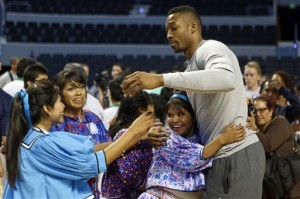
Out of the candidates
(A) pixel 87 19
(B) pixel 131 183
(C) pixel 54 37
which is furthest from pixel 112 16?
(B) pixel 131 183

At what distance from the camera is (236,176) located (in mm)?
3473

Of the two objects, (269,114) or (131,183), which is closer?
(131,183)

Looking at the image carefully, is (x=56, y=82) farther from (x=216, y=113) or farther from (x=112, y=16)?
(x=112, y=16)

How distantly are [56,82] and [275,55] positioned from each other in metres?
16.5

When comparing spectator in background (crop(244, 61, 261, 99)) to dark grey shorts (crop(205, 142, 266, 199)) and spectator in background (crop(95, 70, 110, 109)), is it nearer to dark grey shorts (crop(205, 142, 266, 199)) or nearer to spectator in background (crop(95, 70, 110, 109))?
spectator in background (crop(95, 70, 110, 109))

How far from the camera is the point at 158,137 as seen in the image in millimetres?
3430

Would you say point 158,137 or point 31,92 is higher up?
point 31,92

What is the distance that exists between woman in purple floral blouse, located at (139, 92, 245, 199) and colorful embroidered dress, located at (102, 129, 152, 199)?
18 centimetres

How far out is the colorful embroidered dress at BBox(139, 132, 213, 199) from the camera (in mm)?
3463

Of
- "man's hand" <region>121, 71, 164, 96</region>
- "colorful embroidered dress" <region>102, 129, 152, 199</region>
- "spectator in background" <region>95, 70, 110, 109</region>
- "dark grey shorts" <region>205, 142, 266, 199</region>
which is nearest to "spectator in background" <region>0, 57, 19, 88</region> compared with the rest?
"spectator in background" <region>95, 70, 110, 109</region>

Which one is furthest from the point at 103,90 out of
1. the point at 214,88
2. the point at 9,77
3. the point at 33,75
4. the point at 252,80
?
the point at 214,88

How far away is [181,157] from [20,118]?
2.60 feet

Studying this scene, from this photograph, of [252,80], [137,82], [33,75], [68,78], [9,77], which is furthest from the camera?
[9,77]

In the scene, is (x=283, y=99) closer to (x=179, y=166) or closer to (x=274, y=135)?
(x=274, y=135)
